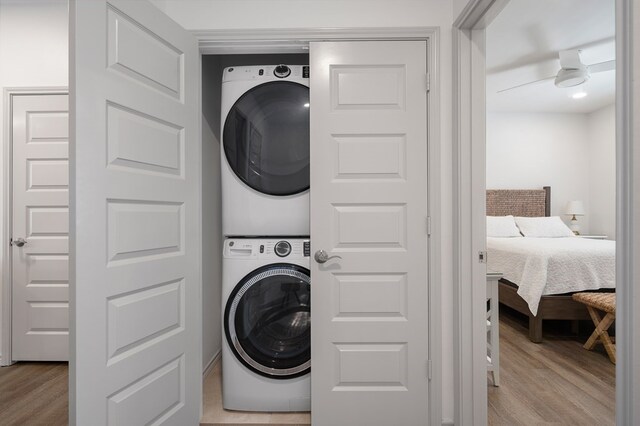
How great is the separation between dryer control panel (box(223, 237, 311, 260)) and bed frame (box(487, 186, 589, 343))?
97.2 inches

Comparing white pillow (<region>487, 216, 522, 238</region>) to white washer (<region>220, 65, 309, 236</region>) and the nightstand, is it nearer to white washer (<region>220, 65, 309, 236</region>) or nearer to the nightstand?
the nightstand

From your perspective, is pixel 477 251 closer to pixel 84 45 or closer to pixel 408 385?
pixel 408 385

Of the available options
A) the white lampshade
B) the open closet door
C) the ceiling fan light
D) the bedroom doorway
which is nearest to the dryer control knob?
the open closet door

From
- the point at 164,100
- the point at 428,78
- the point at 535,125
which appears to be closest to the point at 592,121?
the point at 535,125

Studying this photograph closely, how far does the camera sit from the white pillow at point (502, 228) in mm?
4629

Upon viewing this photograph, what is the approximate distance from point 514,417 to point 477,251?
1082mm

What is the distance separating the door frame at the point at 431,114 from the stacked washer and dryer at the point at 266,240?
0.66ft

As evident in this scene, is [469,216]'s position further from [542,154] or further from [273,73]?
[542,154]

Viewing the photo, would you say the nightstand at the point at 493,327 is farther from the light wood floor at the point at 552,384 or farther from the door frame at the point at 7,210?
the door frame at the point at 7,210

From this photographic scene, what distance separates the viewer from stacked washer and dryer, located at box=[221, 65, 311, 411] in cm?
192

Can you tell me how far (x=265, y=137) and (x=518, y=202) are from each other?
468 cm

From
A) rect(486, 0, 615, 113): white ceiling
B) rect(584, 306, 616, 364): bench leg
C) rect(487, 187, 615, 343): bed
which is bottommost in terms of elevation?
rect(584, 306, 616, 364): bench leg

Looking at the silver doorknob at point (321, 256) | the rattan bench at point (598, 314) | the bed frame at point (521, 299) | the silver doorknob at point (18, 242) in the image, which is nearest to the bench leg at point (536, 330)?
the bed frame at point (521, 299)

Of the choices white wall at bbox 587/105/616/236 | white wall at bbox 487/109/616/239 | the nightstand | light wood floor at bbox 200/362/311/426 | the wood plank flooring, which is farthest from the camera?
white wall at bbox 487/109/616/239
